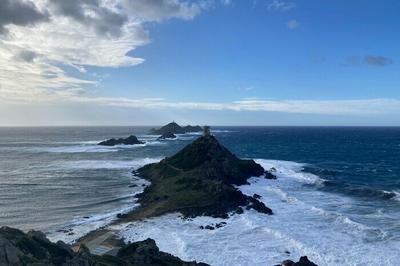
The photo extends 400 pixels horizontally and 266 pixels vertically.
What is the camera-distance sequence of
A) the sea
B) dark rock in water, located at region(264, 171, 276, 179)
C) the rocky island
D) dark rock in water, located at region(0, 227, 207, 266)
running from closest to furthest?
dark rock in water, located at region(0, 227, 207, 266)
the sea
the rocky island
dark rock in water, located at region(264, 171, 276, 179)

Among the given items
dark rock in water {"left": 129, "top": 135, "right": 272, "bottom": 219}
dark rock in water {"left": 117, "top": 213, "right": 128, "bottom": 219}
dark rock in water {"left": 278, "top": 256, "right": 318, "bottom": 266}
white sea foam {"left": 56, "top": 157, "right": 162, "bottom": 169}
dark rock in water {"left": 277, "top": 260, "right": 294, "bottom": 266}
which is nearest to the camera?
dark rock in water {"left": 278, "top": 256, "right": 318, "bottom": 266}

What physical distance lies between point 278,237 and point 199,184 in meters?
25.3

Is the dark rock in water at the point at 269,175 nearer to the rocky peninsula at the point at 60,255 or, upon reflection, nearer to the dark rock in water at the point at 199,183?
the dark rock in water at the point at 199,183

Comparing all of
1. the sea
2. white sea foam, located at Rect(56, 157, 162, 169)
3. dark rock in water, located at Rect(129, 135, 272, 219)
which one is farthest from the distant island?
white sea foam, located at Rect(56, 157, 162, 169)

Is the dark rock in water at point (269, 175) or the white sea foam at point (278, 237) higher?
the dark rock in water at point (269, 175)

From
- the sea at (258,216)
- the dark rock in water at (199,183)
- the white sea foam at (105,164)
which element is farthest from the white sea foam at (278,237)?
the white sea foam at (105,164)

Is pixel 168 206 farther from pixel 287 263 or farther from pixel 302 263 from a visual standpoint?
pixel 302 263

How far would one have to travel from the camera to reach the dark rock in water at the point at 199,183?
62938 mm

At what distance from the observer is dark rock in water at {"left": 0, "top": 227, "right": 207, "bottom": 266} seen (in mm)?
28438

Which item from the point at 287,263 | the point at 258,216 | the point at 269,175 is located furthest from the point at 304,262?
the point at 269,175

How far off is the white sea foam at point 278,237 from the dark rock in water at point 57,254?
5.79 metres

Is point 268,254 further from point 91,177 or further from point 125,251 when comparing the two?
point 91,177

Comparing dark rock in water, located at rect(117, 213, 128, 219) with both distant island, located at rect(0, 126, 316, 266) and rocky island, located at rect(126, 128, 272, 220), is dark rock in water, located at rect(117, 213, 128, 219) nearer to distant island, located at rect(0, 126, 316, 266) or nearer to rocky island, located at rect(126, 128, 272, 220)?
distant island, located at rect(0, 126, 316, 266)

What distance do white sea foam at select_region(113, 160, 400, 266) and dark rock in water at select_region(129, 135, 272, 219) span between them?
3.08 m
